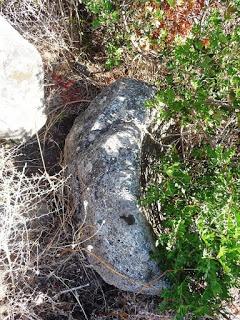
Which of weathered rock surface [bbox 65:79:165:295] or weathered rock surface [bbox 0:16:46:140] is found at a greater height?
weathered rock surface [bbox 0:16:46:140]

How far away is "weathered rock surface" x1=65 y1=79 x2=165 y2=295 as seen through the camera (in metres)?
3.23

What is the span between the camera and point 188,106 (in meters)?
3.03

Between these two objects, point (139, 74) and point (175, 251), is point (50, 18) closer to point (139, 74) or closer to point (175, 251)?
point (139, 74)

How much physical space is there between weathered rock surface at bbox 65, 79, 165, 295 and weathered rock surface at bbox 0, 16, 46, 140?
1.30ft

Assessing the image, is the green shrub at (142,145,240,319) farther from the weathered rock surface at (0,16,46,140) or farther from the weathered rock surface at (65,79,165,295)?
the weathered rock surface at (0,16,46,140)

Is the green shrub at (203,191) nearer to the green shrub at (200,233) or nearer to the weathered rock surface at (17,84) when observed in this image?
the green shrub at (200,233)

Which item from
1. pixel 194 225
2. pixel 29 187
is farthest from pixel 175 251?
pixel 29 187

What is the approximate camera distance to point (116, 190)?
10.7 feet

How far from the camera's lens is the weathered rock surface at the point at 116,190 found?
10.6 feet

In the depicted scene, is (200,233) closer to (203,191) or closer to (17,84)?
(203,191)

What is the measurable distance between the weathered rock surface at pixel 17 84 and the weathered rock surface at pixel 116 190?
1.30 ft

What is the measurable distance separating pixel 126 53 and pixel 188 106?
1107mm

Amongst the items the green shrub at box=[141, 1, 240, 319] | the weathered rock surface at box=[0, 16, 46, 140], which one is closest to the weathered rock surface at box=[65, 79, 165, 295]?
the green shrub at box=[141, 1, 240, 319]

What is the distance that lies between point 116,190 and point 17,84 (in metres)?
0.98
